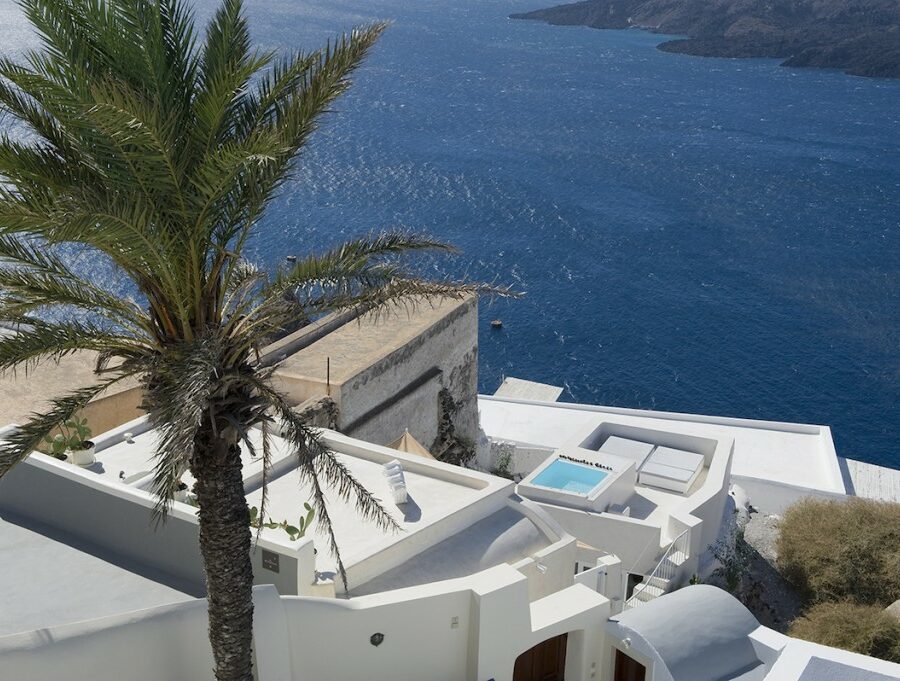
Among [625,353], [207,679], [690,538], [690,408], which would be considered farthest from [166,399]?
[625,353]

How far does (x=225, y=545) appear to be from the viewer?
919cm

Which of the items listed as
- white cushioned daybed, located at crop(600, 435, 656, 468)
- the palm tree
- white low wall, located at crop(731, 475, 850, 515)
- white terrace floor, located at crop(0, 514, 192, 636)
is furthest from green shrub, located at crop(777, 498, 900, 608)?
the palm tree

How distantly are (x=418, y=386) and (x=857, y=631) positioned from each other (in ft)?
35.9

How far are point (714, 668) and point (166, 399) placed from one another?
24.8 feet

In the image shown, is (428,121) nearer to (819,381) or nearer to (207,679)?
(819,381)

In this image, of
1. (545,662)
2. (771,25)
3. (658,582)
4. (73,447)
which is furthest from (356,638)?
(771,25)

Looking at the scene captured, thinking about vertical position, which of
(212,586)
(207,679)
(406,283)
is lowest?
(207,679)

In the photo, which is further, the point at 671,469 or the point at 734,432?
the point at 734,432

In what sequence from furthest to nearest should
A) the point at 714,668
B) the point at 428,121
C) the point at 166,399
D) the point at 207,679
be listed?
1. the point at 428,121
2. the point at 714,668
3. the point at 207,679
4. the point at 166,399

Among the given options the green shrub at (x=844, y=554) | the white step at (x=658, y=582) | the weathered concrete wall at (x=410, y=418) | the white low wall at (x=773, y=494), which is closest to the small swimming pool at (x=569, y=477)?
the white step at (x=658, y=582)

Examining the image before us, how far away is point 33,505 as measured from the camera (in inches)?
538

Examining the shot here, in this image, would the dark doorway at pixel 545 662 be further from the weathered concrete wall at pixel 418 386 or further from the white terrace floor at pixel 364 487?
the weathered concrete wall at pixel 418 386

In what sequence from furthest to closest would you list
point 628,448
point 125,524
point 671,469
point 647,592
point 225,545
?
point 628,448
point 671,469
point 647,592
point 125,524
point 225,545

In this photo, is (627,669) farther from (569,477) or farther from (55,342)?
(55,342)
